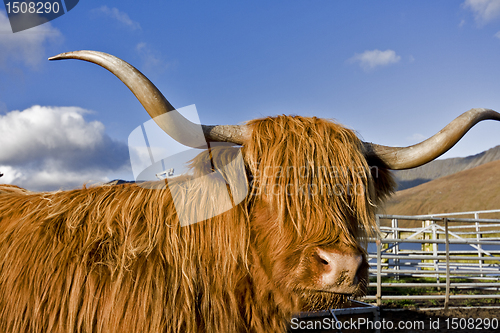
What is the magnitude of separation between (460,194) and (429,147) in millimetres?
134507

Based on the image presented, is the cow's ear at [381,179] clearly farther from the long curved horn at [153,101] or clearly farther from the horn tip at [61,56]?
the horn tip at [61,56]

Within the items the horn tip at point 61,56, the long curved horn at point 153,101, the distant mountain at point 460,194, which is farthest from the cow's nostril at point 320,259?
the distant mountain at point 460,194

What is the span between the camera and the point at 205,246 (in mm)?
1775

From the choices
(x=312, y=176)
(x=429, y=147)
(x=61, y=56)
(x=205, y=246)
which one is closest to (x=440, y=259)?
(x=429, y=147)

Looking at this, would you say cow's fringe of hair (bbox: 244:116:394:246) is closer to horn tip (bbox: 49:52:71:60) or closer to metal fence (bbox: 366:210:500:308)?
horn tip (bbox: 49:52:71:60)

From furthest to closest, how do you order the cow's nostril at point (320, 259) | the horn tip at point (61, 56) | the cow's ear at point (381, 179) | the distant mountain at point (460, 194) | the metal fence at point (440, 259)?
the distant mountain at point (460, 194), the metal fence at point (440, 259), the cow's ear at point (381, 179), the horn tip at point (61, 56), the cow's nostril at point (320, 259)

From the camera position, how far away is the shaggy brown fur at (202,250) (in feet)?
5.27

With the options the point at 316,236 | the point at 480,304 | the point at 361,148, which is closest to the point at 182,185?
the point at 316,236

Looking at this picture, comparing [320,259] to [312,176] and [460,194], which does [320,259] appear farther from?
[460,194]

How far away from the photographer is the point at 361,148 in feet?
6.78

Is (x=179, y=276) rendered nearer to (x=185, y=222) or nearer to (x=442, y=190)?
(x=185, y=222)

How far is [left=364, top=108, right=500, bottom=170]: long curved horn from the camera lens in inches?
79.9

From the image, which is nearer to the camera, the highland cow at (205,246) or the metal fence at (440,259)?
the highland cow at (205,246)

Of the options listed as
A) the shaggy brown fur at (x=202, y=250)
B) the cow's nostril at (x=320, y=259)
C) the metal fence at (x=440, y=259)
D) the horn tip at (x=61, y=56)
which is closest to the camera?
the cow's nostril at (x=320, y=259)
